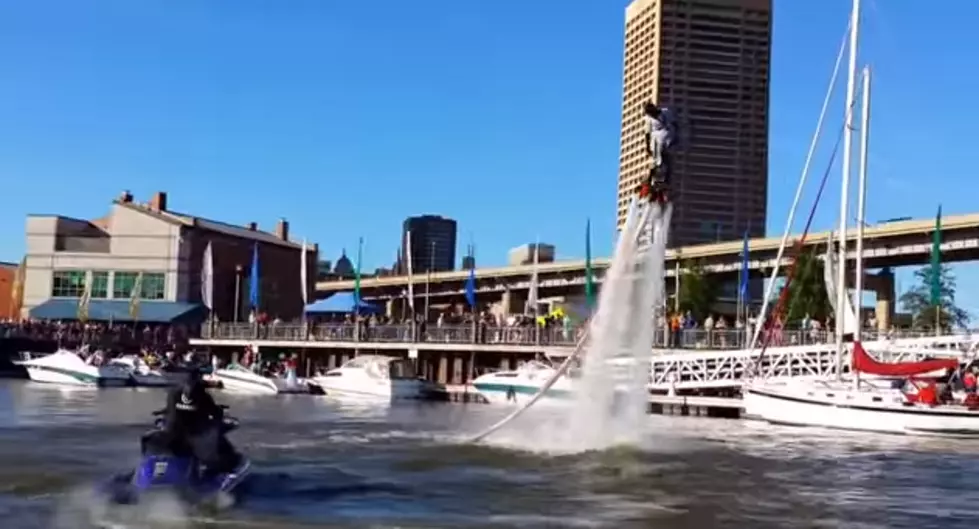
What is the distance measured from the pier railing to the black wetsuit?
35.7 m

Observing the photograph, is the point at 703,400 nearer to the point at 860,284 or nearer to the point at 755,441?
the point at 860,284

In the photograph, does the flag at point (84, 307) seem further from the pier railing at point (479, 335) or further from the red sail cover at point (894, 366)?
the red sail cover at point (894, 366)

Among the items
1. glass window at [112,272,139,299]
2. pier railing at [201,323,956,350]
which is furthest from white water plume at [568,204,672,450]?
glass window at [112,272,139,299]

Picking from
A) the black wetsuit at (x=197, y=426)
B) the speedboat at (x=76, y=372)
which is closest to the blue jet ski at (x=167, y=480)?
the black wetsuit at (x=197, y=426)

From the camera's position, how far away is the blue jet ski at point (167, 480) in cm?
1984

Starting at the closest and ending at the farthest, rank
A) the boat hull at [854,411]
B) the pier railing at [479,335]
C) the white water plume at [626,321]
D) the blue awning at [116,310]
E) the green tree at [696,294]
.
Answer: the white water plume at [626,321] < the boat hull at [854,411] < the pier railing at [479,335] < the green tree at [696,294] < the blue awning at [116,310]

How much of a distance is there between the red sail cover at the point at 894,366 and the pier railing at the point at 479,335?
13.7m

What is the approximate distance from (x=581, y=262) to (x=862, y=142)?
85889 mm

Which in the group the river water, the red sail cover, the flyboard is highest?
the flyboard

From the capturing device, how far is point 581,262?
139125 mm

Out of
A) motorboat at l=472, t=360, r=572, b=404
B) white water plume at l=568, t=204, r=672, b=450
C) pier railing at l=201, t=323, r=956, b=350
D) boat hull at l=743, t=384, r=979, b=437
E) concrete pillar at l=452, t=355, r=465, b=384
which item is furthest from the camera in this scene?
concrete pillar at l=452, t=355, r=465, b=384

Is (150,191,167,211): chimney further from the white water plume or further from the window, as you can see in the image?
the white water plume

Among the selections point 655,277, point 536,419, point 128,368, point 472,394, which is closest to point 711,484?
point 655,277

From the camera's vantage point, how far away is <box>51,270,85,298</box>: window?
114 metres
